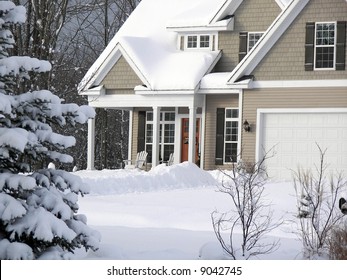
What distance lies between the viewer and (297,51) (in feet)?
81.1

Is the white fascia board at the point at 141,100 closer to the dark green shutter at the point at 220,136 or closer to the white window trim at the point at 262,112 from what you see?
the dark green shutter at the point at 220,136

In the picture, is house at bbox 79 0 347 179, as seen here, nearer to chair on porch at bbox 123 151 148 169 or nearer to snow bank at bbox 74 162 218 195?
chair on porch at bbox 123 151 148 169

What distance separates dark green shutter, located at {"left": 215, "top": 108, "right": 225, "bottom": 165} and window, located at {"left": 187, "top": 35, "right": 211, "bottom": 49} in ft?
8.83

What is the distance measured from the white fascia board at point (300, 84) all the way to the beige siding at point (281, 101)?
122 millimetres

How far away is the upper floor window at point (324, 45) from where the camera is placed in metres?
24.2

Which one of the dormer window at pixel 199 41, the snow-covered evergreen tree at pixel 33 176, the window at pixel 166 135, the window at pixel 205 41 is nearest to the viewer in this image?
the snow-covered evergreen tree at pixel 33 176

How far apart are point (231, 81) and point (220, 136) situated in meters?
2.52

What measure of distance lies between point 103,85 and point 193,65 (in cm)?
334

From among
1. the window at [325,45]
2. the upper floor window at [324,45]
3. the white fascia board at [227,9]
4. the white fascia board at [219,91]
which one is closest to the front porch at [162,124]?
the white fascia board at [219,91]

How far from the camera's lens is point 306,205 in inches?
585

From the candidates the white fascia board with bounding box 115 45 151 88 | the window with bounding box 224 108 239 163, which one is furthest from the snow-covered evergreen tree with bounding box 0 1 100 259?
the white fascia board with bounding box 115 45 151 88

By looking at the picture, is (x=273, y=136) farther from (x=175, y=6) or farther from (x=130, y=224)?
(x=130, y=224)

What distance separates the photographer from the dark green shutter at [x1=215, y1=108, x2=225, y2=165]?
88.7 feet
